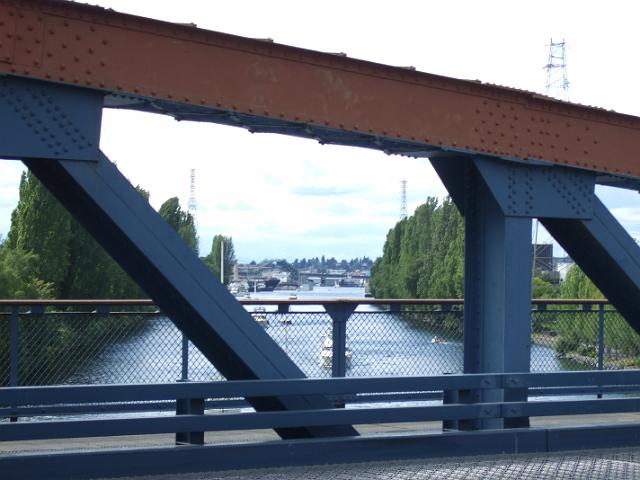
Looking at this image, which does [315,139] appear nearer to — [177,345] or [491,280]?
[491,280]

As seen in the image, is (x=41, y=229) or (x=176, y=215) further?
(x=176, y=215)

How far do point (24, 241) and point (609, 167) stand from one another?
4402 cm

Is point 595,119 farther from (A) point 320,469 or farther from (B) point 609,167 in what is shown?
(A) point 320,469

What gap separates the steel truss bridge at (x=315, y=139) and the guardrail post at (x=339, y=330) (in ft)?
9.18

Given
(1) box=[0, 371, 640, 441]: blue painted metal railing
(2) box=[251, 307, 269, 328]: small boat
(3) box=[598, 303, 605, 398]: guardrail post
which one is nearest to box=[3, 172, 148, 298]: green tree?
(2) box=[251, 307, 269, 328]: small boat

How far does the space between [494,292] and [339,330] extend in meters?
3.29

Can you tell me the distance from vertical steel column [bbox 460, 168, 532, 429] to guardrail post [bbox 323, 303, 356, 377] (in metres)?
2.76

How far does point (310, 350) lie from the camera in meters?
13.5

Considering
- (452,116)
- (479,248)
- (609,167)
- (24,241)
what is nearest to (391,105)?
(452,116)

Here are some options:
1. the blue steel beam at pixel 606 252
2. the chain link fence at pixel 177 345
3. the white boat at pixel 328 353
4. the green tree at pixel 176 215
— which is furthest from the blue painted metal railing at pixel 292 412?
the green tree at pixel 176 215

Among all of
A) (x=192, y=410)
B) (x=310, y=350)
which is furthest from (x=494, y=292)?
(x=310, y=350)

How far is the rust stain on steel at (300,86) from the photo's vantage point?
8.09 meters

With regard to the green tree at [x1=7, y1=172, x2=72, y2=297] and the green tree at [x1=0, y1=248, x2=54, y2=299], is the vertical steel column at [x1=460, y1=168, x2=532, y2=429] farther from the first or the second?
the green tree at [x1=7, y1=172, x2=72, y2=297]

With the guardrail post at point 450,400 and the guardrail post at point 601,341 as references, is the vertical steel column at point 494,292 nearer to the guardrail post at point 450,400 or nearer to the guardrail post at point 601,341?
the guardrail post at point 450,400
